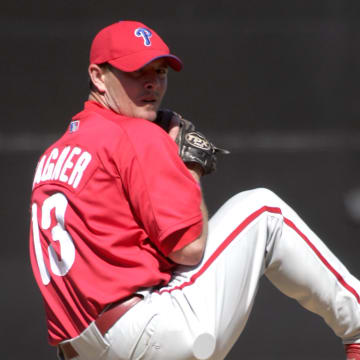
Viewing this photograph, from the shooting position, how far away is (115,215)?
97.9 inches

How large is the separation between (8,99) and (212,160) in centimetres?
206

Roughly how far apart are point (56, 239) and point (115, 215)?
19 centimetres

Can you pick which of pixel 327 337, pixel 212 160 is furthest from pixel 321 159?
pixel 212 160

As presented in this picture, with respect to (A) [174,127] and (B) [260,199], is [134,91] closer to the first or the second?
(A) [174,127]

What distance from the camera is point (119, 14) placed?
4.47 metres

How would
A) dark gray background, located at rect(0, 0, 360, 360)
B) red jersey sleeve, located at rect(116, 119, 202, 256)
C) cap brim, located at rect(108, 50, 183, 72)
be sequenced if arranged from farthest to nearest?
dark gray background, located at rect(0, 0, 360, 360) → cap brim, located at rect(108, 50, 183, 72) → red jersey sleeve, located at rect(116, 119, 202, 256)

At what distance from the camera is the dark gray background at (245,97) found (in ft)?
14.8

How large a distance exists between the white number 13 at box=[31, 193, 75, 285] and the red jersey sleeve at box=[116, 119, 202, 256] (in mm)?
203

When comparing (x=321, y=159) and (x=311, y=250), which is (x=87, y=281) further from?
(x=321, y=159)

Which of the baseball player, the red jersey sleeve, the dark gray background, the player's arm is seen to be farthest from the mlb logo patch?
the dark gray background

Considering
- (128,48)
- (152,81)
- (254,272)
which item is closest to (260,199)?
(254,272)

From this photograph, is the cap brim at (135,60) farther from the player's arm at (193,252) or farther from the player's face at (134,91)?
the player's arm at (193,252)

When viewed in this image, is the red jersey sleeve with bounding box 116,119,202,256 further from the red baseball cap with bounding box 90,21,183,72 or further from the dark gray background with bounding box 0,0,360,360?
the dark gray background with bounding box 0,0,360,360

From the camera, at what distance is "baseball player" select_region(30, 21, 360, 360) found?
246 cm
